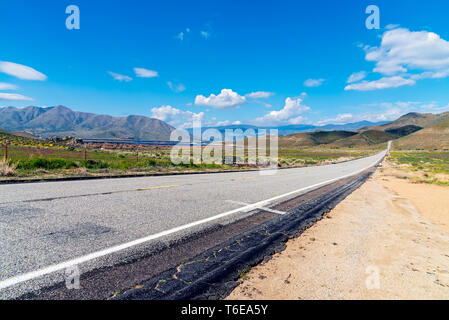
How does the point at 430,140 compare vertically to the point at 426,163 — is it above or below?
above

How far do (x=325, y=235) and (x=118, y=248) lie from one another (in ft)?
12.9

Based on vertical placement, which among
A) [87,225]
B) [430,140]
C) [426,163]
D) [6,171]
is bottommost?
[426,163]

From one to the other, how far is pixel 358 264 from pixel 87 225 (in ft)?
15.7

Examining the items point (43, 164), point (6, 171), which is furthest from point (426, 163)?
point (6, 171)

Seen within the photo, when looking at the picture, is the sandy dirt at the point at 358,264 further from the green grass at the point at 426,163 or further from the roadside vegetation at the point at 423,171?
the green grass at the point at 426,163

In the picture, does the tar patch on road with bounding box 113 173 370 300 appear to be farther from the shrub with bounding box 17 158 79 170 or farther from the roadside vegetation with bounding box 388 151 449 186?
the roadside vegetation with bounding box 388 151 449 186

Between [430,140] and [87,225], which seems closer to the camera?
[87,225]

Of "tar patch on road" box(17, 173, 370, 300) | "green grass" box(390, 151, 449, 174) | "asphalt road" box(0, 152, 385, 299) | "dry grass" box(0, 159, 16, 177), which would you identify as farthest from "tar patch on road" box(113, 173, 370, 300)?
"green grass" box(390, 151, 449, 174)

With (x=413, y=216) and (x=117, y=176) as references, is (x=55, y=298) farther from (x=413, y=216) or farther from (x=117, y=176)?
(x=117, y=176)

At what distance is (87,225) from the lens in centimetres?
448

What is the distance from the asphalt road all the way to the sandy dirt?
A: 1806mm

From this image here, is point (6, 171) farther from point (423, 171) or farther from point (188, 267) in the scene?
point (423, 171)

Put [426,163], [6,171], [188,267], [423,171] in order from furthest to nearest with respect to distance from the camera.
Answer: [426,163], [423,171], [6,171], [188,267]
